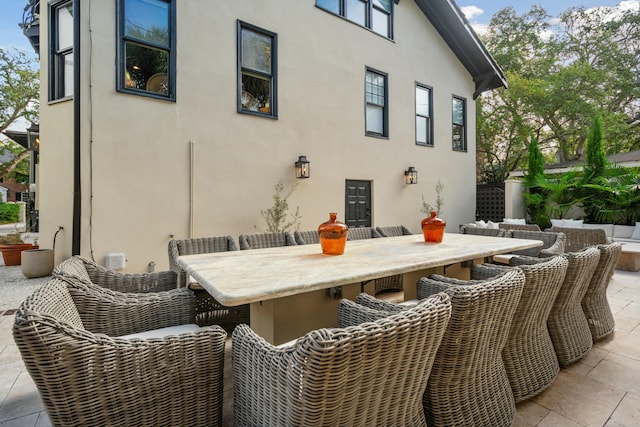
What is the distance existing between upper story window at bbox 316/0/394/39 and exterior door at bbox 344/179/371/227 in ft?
11.0

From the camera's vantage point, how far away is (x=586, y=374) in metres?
2.26

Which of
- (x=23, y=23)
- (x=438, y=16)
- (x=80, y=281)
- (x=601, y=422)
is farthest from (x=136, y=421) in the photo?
(x=438, y=16)

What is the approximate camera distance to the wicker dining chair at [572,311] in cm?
216

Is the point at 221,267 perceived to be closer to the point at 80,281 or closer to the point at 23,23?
the point at 80,281

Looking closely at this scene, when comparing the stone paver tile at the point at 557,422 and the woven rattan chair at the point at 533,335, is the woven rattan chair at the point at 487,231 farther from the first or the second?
the stone paver tile at the point at 557,422

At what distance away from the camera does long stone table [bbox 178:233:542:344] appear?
5.36ft

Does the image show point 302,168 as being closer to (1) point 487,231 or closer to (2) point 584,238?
(1) point 487,231

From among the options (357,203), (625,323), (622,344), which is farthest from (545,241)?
(357,203)

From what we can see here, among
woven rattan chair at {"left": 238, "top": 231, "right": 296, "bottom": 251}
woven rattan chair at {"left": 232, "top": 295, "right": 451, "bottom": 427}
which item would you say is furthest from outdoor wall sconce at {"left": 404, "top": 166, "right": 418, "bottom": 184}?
woven rattan chair at {"left": 232, "top": 295, "right": 451, "bottom": 427}

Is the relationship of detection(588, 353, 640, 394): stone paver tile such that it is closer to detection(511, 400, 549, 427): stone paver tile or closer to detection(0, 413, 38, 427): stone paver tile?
detection(511, 400, 549, 427): stone paver tile

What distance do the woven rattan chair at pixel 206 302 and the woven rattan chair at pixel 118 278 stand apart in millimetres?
105

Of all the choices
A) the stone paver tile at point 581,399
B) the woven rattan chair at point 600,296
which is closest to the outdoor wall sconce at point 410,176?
the woven rattan chair at point 600,296

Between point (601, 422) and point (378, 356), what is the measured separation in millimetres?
1692

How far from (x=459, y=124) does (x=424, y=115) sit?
57.7 inches
